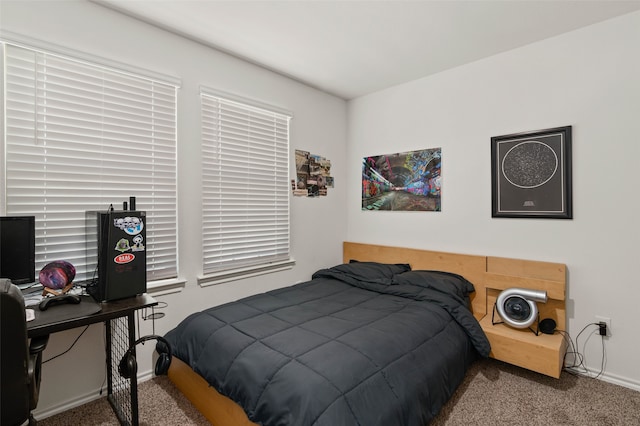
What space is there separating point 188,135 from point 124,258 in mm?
1216

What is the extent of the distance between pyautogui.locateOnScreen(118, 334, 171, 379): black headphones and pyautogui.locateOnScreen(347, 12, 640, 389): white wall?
2.61 meters

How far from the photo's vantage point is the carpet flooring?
1.90m

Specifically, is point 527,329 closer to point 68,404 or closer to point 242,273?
point 242,273

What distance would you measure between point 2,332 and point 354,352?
4.75 feet

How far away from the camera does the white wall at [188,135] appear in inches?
79.4

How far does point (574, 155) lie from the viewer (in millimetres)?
2498


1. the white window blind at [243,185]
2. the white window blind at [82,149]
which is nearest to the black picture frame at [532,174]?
the white window blind at [243,185]

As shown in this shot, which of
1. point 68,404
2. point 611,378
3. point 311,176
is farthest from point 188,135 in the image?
point 611,378

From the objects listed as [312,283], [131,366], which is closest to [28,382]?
[131,366]

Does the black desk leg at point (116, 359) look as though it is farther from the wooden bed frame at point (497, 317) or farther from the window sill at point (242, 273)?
the window sill at point (242, 273)

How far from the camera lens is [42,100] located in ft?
6.47

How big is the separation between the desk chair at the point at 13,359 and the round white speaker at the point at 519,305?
2917 millimetres

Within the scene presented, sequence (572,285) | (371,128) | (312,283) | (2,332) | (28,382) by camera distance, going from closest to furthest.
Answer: (2,332)
(28,382)
(572,285)
(312,283)
(371,128)

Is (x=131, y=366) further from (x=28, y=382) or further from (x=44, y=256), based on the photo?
(x=44, y=256)
